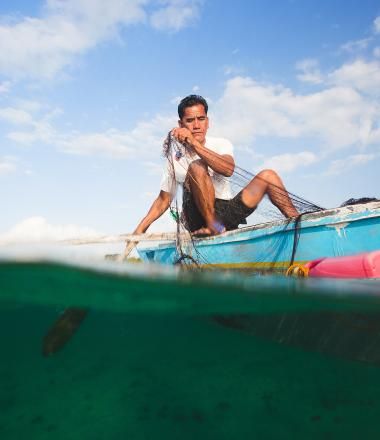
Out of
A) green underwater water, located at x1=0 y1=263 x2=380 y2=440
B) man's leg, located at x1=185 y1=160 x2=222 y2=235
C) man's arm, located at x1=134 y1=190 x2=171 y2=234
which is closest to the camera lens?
green underwater water, located at x1=0 y1=263 x2=380 y2=440

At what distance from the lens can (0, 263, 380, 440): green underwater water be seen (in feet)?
15.6

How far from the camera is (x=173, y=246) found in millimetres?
9852

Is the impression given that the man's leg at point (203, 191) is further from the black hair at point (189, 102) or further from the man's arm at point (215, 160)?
the black hair at point (189, 102)

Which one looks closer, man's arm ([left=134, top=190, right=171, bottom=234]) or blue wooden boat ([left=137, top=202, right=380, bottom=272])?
blue wooden boat ([left=137, top=202, right=380, bottom=272])

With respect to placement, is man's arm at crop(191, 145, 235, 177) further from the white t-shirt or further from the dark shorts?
the dark shorts

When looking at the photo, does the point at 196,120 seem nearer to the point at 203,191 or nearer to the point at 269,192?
the point at 203,191

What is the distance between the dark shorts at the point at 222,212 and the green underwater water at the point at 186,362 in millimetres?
3067

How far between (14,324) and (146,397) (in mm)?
2454

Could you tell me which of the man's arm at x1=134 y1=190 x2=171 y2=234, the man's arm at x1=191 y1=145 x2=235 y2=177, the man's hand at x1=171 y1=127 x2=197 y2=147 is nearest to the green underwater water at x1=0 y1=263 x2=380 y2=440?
the man's arm at x1=191 y1=145 x2=235 y2=177

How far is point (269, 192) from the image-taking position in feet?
26.7

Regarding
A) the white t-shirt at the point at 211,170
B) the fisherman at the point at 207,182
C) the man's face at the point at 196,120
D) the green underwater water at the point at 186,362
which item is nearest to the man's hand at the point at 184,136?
the fisherman at the point at 207,182

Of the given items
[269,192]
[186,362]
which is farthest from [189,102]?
[186,362]

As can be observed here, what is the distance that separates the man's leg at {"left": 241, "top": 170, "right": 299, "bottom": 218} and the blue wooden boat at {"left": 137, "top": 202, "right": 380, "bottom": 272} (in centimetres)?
90

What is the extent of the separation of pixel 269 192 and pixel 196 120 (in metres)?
3.01
